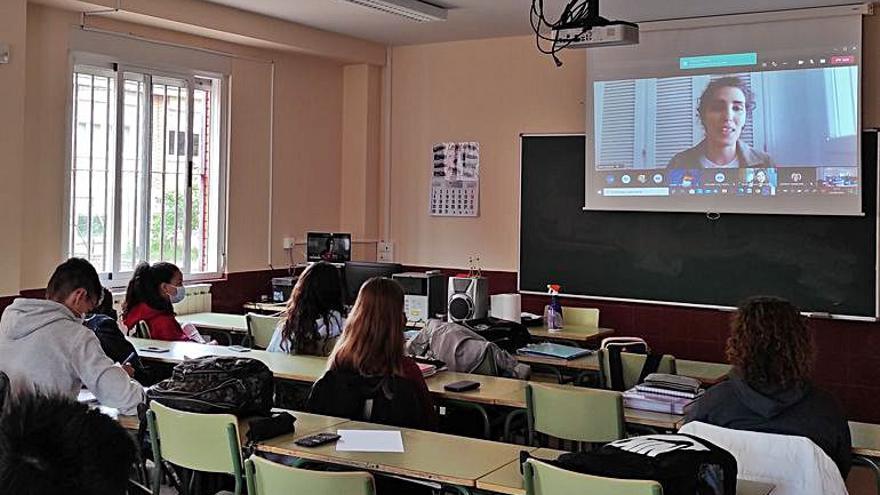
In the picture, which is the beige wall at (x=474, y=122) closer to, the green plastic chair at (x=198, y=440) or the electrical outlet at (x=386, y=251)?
the electrical outlet at (x=386, y=251)

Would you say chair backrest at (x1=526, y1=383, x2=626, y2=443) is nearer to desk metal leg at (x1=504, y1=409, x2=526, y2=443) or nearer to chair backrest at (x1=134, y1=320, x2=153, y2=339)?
desk metal leg at (x1=504, y1=409, x2=526, y2=443)

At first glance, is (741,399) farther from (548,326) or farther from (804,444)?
(548,326)

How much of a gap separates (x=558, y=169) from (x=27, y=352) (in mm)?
4810

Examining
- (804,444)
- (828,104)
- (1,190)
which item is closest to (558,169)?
(828,104)

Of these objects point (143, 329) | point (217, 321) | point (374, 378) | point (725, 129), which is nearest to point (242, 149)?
point (217, 321)

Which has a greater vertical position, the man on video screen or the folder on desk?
the man on video screen

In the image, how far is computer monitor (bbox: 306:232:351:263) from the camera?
7.93 meters

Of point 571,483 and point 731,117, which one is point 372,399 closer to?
point 571,483

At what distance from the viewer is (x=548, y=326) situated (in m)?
6.54

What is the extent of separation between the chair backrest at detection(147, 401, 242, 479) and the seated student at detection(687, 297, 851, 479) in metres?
1.63

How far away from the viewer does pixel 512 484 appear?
2855 millimetres

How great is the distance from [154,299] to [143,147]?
1.63 meters

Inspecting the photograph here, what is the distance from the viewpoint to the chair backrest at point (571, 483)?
98.8 inches

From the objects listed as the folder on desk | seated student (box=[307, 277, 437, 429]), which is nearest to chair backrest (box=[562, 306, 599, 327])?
the folder on desk
